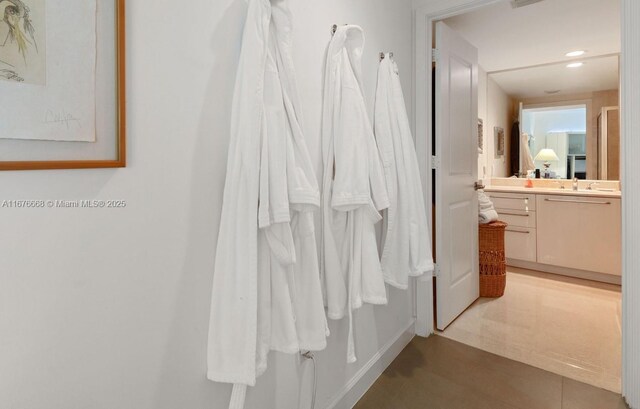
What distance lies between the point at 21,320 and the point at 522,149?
5.04m

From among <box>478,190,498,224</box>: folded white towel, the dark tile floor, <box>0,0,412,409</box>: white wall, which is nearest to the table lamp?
<box>478,190,498,224</box>: folded white towel

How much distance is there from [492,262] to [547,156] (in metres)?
2.07

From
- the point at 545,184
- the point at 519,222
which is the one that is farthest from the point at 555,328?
the point at 545,184

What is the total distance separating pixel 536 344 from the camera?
7.30ft

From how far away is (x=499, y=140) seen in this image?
4426mm

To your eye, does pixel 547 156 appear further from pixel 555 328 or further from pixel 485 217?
pixel 555 328

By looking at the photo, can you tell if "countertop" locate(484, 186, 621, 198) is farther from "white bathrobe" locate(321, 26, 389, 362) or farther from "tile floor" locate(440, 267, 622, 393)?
"white bathrobe" locate(321, 26, 389, 362)

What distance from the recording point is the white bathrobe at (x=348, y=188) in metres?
1.37

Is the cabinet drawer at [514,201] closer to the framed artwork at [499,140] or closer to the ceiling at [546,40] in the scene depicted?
the framed artwork at [499,140]

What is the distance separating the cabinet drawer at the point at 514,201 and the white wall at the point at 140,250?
369 cm

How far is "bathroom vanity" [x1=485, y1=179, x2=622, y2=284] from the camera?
3.29 meters

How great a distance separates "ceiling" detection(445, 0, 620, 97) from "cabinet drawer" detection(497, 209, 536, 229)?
1.65 meters

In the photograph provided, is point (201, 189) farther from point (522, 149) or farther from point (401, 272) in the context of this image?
point (522, 149)

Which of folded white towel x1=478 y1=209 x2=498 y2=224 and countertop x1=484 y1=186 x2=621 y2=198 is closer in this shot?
folded white towel x1=478 y1=209 x2=498 y2=224
